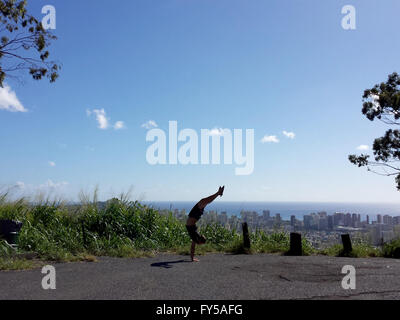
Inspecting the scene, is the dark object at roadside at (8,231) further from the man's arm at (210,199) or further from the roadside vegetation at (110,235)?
the man's arm at (210,199)

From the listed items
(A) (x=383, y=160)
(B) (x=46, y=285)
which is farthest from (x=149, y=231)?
(A) (x=383, y=160)

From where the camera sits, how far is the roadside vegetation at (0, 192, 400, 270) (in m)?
10.1

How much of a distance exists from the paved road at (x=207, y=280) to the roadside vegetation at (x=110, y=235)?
4.48ft

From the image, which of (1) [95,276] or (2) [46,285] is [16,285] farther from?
(1) [95,276]

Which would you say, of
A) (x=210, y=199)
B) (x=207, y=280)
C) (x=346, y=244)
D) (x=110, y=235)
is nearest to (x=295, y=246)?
(x=346, y=244)

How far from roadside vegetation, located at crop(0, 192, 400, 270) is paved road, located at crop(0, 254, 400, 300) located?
1.37 metres

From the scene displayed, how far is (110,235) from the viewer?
11625 mm

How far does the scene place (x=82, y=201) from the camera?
44.6 feet

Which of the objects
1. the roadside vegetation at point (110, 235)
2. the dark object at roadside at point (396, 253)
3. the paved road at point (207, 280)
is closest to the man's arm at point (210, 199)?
the paved road at point (207, 280)

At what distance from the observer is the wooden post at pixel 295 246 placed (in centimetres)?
1088

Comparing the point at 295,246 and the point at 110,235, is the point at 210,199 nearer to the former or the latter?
the point at 295,246

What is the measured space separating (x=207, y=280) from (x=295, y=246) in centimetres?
480

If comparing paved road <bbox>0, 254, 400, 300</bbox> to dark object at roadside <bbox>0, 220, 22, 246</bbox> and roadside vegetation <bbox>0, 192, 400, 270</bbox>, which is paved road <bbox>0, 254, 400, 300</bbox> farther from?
dark object at roadside <bbox>0, 220, 22, 246</bbox>
